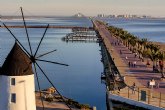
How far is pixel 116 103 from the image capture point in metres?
39.9

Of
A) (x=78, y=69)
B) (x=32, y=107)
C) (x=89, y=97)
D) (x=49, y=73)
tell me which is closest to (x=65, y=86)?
(x=89, y=97)

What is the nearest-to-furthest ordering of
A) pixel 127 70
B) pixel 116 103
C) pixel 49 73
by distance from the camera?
pixel 116 103
pixel 127 70
pixel 49 73

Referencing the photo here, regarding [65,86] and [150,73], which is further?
[65,86]

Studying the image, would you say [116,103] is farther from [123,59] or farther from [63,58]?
[63,58]

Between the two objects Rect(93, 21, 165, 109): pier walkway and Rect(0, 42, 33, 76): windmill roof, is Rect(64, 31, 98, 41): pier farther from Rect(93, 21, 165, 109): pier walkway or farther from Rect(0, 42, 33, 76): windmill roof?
Rect(0, 42, 33, 76): windmill roof

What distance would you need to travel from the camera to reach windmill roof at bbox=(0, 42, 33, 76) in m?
26.4

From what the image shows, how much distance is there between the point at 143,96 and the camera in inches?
1487

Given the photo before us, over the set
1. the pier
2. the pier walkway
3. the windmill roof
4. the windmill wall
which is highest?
the windmill roof

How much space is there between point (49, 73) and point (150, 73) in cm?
2075

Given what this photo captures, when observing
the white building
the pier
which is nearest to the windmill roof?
the white building

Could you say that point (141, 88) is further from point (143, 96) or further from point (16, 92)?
point (16, 92)

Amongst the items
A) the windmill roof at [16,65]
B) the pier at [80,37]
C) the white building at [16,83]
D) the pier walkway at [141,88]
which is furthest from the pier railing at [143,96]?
the pier at [80,37]

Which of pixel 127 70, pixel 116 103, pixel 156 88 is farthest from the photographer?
pixel 127 70

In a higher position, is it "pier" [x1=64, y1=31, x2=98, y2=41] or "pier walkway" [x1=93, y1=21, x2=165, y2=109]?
"pier walkway" [x1=93, y1=21, x2=165, y2=109]
